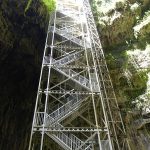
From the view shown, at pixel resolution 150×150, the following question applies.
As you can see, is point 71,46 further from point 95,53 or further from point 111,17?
point 111,17

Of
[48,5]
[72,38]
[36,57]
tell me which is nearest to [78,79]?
[72,38]

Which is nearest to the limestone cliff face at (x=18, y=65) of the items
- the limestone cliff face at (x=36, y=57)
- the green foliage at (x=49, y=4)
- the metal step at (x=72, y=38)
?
the limestone cliff face at (x=36, y=57)

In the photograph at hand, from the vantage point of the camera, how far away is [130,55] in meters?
18.6

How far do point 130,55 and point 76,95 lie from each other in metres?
5.99

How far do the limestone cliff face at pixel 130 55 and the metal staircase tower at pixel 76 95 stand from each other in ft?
2.50

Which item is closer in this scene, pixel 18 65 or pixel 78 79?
pixel 78 79

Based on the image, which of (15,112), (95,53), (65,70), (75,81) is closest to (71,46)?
(95,53)

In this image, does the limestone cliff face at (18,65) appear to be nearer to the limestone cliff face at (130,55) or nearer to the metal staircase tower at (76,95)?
the metal staircase tower at (76,95)

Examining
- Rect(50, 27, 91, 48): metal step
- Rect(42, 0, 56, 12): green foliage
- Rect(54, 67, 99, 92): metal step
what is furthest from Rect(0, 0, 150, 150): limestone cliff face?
Rect(54, 67, 99, 92): metal step

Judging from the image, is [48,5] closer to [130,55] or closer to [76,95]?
[130,55]

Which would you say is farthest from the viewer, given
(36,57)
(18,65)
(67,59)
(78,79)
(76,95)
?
(36,57)

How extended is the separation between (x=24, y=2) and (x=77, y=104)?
9.79 meters

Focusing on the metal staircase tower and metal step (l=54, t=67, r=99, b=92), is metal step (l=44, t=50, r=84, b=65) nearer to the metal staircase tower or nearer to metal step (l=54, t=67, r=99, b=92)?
the metal staircase tower

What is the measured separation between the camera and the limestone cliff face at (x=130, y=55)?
1473 centimetres
